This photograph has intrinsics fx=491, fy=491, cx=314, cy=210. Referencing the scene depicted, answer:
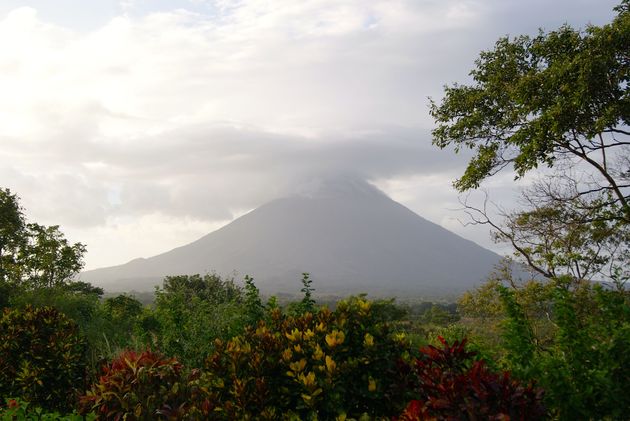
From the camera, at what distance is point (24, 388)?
22.0 feet

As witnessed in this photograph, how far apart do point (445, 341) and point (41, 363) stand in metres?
5.82

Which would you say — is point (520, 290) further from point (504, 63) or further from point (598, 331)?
point (598, 331)

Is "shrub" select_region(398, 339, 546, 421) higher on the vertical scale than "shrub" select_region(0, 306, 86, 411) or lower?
higher

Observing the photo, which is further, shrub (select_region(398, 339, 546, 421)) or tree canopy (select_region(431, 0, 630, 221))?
tree canopy (select_region(431, 0, 630, 221))

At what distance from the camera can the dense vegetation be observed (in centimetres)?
385

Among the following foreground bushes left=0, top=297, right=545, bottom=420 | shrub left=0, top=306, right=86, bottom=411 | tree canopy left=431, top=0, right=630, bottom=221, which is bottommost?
shrub left=0, top=306, right=86, bottom=411

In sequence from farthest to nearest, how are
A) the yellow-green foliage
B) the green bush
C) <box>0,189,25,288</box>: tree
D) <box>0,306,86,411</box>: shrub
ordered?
<box>0,189,25,288</box>: tree
the green bush
<box>0,306,86,411</box>: shrub
the yellow-green foliage

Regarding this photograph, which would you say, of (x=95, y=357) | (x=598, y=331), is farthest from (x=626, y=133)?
(x=95, y=357)

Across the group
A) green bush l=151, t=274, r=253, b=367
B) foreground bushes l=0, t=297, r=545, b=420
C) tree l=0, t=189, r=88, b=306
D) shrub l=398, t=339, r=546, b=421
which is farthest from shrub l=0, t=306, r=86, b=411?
tree l=0, t=189, r=88, b=306

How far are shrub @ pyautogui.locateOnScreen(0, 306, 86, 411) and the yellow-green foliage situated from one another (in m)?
3.76

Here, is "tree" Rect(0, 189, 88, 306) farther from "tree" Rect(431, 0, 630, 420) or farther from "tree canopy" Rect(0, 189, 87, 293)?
"tree" Rect(431, 0, 630, 420)

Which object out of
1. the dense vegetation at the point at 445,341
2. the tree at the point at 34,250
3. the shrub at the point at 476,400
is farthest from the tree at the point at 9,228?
the shrub at the point at 476,400

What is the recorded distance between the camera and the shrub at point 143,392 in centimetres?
428

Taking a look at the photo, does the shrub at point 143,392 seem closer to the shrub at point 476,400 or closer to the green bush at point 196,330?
the shrub at point 476,400
